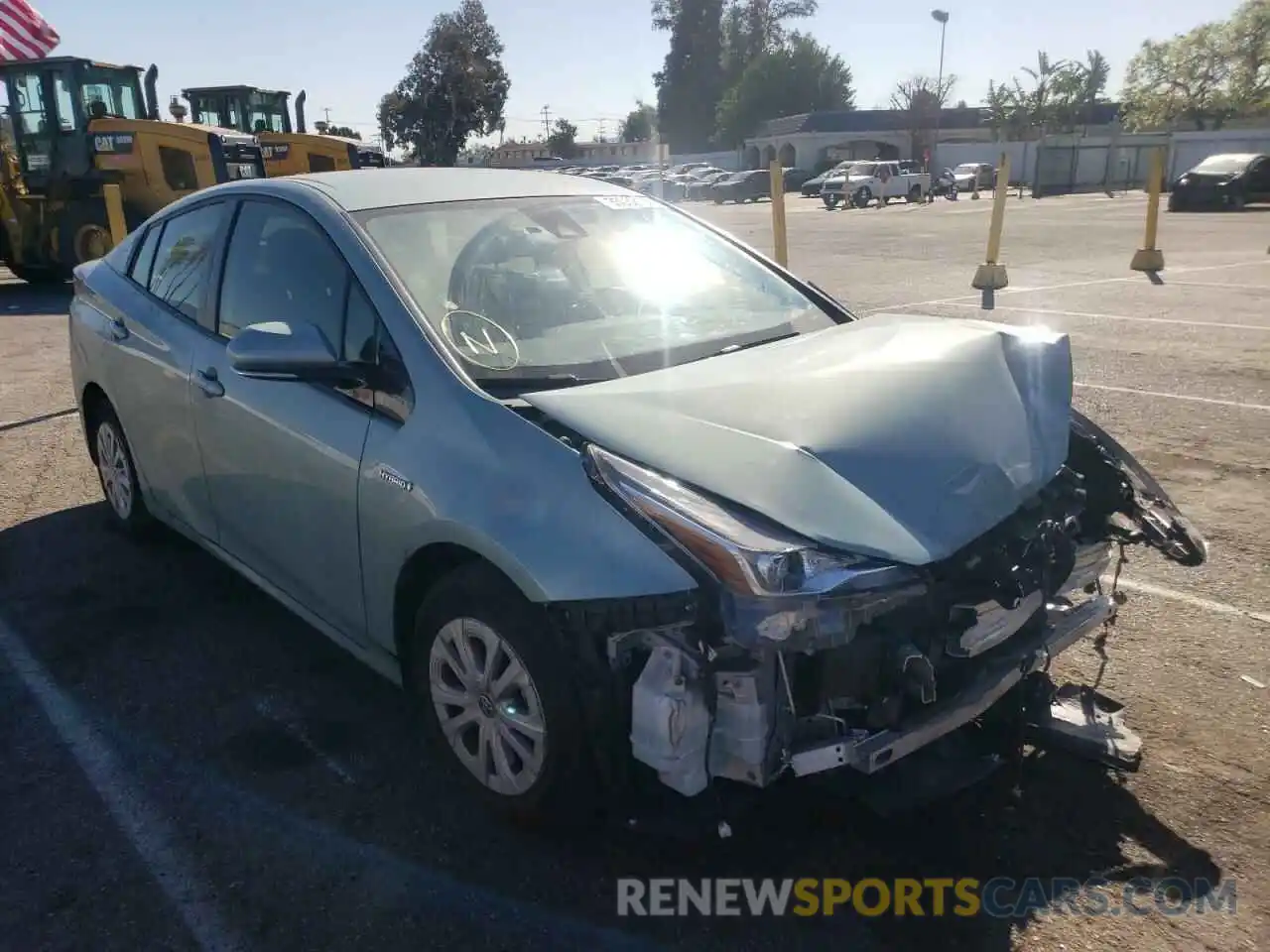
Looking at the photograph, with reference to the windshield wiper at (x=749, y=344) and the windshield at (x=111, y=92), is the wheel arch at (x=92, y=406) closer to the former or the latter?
the windshield wiper at (x=749, y=344)

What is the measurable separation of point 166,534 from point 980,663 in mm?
3963

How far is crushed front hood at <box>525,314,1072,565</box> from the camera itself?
2.39m

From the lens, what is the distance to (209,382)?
3.78 metres

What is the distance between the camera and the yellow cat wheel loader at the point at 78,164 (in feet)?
51.5

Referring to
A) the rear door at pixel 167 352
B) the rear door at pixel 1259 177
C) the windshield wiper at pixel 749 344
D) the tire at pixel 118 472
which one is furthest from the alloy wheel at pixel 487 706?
the rear door at pixel 1259 177

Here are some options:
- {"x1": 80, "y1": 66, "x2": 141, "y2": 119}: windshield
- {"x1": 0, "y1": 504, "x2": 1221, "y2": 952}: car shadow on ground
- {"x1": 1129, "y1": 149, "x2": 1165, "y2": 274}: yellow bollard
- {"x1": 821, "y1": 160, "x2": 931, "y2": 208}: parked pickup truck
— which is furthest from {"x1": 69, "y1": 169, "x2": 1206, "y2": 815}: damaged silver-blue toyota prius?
{"x1": 821, "y1": 160, "x2": 931, "y2": 208}: parked pickup truck

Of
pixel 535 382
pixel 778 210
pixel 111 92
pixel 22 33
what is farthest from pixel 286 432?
pixel 22 33

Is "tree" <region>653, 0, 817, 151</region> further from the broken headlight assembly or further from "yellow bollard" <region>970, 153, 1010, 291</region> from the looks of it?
the broken headlight assembly

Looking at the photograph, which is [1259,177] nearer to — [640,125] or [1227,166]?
[1227,166]

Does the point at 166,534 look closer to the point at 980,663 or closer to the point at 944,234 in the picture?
the point at 980,663

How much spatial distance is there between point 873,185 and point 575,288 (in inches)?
1615

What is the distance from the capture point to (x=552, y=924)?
2510 millimetres

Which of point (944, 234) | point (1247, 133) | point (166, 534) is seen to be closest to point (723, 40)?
point (1247, 133)

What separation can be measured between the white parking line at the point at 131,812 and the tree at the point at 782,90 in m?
90.5
